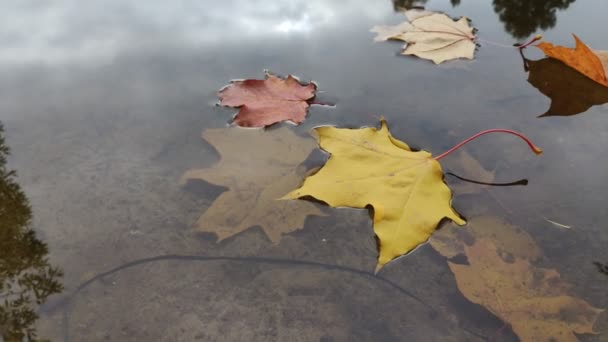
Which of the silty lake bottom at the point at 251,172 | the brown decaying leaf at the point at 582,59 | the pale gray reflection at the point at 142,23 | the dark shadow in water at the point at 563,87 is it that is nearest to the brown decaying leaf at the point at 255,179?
the silty lake bottom at the point at 251,172

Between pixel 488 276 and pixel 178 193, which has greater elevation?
pixel 178 193

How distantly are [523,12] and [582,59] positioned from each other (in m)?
0.53

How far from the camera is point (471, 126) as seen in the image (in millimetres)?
1721

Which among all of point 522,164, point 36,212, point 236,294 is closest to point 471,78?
point 522,164

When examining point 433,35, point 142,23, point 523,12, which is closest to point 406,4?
point 433,35

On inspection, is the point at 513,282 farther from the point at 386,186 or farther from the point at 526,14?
the point at 526,14

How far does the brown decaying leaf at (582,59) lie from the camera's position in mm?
1891

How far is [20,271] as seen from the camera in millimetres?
1260

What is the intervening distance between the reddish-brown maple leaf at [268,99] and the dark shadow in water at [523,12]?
32.3 inches

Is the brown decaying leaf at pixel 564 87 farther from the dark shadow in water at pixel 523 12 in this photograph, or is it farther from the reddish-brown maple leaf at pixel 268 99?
the reddish-brown maple leaf at pixel 268 99

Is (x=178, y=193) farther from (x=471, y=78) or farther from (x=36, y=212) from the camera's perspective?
(x=471, y=78)

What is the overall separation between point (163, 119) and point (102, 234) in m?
0.50

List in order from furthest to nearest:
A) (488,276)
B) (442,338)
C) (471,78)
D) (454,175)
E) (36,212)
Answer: (471,78), (454,175), (36,212), (488,276), (442,338)

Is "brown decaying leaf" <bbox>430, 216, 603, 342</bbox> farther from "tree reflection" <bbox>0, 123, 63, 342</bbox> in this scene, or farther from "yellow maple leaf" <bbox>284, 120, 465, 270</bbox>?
"tree reflection" <bbox>0, 123, 63, 342</bbox>
